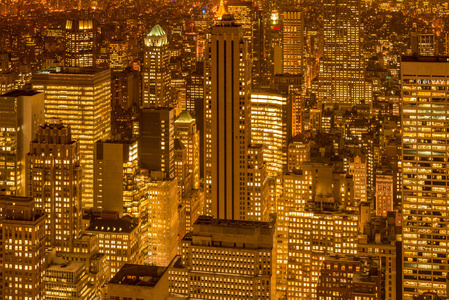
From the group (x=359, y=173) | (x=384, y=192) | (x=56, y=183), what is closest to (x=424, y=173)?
(x=56, y=183)

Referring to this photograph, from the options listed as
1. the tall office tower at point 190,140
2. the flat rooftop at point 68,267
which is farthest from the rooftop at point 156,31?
the flat rooftop at point 68,267

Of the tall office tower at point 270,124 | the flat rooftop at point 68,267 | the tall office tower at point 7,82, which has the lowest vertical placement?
the flat rooftop at point 68,267

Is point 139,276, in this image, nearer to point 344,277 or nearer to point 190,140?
point 344,277

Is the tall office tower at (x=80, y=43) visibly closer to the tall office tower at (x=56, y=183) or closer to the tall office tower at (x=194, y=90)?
the tall office tower at (x=194, y=90)

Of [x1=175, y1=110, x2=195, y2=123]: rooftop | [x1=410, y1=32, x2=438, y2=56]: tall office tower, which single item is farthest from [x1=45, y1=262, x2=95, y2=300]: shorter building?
[x1=410, y1=32, x2=438, y2=56]: tall office tower

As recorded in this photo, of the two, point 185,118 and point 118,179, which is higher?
point 185,118

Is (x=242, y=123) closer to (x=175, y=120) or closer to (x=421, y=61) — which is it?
(x=421, y=61)
